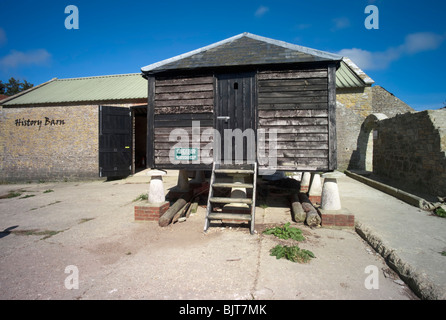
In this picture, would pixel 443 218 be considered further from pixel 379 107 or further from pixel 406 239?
pixel 379 107

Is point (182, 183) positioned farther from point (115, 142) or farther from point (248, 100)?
point (115, 142)

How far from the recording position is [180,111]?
596cm

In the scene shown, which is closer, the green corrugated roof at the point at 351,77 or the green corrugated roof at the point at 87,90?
the green corrugated roof at the point at 351,77

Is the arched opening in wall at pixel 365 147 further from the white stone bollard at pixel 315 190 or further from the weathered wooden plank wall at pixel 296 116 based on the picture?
the weathered wooden plank wall at pixel 296 116

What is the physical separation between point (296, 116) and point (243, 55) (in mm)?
1894

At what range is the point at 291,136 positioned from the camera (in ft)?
18.1

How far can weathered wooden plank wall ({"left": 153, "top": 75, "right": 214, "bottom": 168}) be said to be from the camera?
587 cm

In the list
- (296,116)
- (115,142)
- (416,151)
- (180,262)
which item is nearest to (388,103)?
(416,151)

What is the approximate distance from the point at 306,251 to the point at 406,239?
1836 millimetres

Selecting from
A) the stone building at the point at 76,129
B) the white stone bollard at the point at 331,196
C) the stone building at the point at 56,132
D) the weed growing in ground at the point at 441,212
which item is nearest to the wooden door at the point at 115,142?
the stone building at the point at 76,129

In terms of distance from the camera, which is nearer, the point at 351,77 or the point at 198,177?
the point at 198,177

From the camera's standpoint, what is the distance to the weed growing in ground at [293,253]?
3.60 meters

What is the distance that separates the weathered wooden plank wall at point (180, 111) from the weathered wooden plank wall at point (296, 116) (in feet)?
4.10
